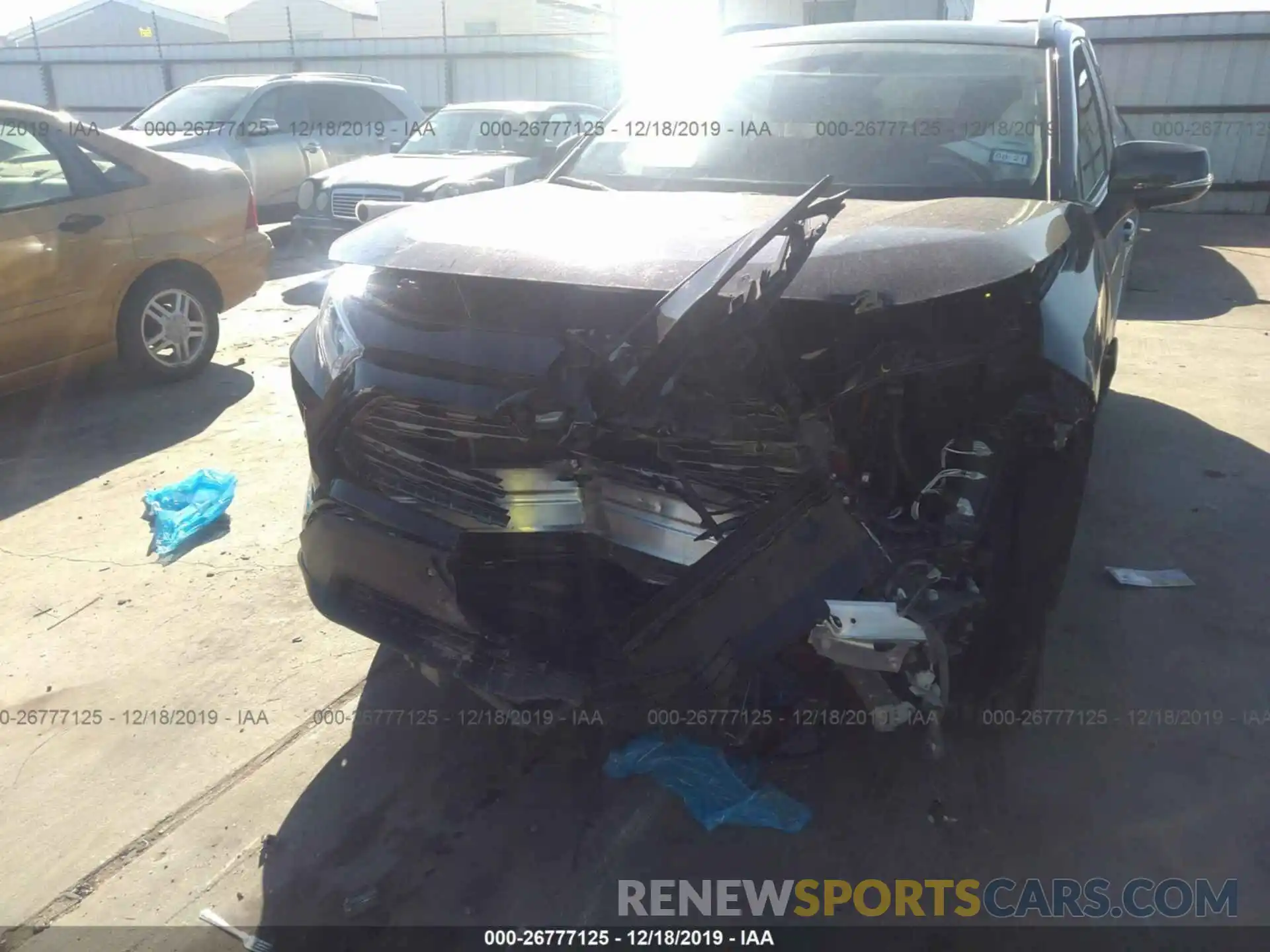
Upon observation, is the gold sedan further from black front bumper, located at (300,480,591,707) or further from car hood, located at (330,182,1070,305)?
black front bumper, located at (300,480,591,707)

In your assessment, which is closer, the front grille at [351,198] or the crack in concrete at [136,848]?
the crack in concrete at [136,848]

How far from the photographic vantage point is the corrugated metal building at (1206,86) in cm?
1259

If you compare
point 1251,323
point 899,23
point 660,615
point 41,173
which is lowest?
point 1251,323

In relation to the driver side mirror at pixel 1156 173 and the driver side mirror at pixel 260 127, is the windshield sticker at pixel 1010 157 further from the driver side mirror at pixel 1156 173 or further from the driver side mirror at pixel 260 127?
the driver side mirror at pixel 260 127

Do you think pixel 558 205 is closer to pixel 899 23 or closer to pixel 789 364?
pixel 789 364

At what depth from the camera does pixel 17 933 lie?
7.20 ft

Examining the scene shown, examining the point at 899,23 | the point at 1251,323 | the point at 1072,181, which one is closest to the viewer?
the point at 1072,181

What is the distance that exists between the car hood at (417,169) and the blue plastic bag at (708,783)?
23.9 feet

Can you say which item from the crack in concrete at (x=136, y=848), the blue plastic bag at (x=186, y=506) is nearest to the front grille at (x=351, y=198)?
the blue plastic bag at (x=186, y=506)

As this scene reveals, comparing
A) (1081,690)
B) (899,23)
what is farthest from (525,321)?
(899,23)

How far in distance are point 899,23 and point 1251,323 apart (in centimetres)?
493

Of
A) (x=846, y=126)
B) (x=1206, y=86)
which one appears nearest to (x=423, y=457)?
(x=846, y=126)

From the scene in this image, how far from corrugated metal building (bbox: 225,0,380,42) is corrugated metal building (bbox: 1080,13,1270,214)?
30076 millimetres

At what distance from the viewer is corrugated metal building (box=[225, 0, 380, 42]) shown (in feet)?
126
